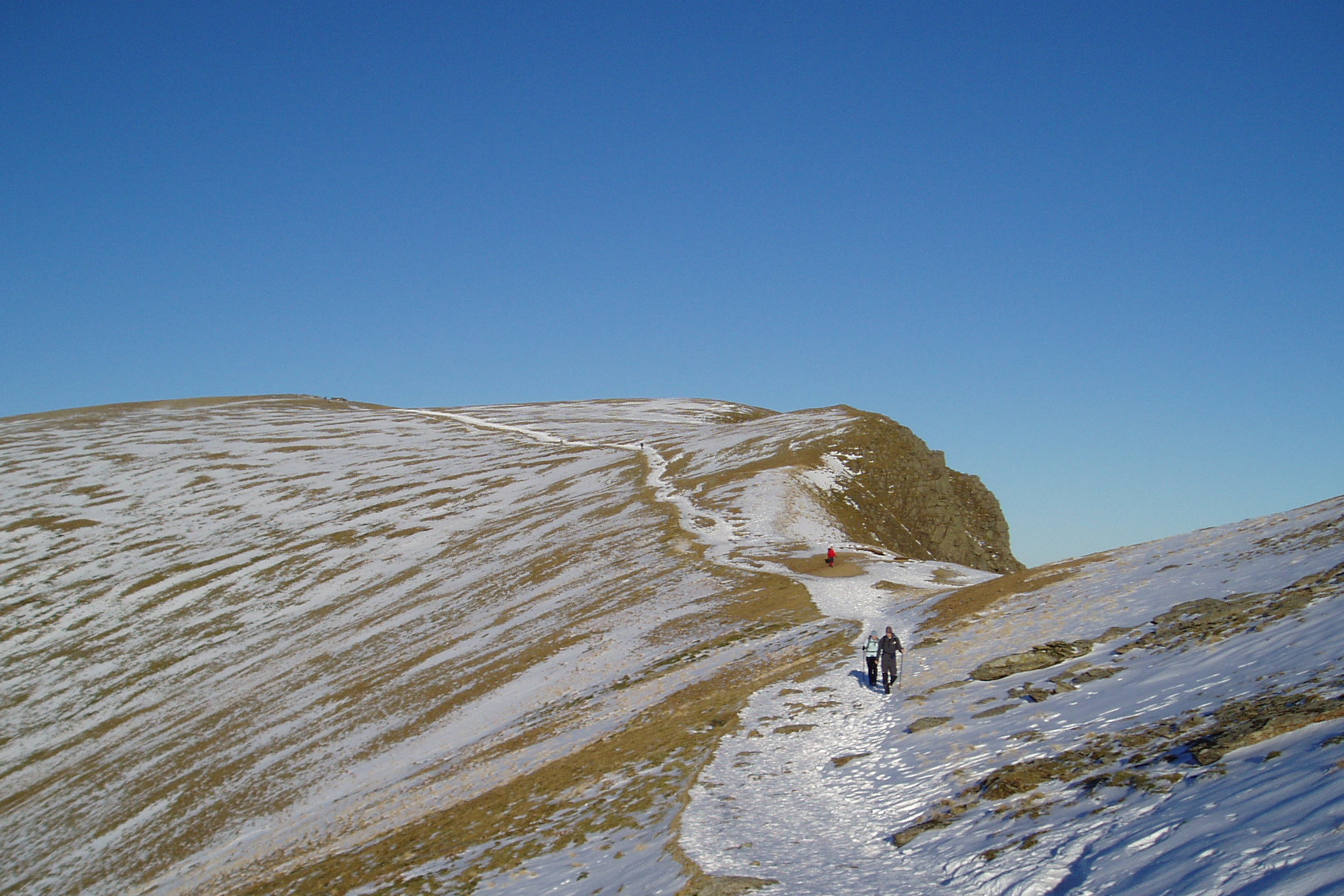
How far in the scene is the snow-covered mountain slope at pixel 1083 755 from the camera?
1091cm

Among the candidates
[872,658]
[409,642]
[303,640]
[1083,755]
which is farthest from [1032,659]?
[303,640]

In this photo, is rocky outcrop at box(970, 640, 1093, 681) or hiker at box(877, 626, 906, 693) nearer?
rocky outcrop at box(970, 640, 1093, 681)

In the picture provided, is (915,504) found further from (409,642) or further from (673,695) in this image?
(673,695)

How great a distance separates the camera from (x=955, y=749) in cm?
1791

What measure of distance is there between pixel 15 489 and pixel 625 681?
96.5 meters

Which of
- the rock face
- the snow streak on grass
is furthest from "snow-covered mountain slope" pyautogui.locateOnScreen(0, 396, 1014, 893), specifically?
the rock face

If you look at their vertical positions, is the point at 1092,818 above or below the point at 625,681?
below

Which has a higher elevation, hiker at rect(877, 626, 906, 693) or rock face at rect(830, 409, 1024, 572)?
rock face at rect(830, 409, 1024, 572)

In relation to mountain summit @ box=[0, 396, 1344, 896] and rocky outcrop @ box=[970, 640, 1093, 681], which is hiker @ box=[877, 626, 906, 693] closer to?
mountain summit @ box=[0, 396, 1344, 896]

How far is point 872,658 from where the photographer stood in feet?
79.9

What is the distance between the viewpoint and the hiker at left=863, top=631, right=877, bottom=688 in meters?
24.3

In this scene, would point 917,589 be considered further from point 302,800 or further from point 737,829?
point 302,800

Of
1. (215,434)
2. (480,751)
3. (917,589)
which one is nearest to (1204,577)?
(917,589)

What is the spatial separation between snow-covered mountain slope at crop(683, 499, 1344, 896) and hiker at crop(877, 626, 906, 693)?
554 millimetres
